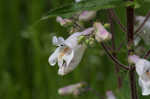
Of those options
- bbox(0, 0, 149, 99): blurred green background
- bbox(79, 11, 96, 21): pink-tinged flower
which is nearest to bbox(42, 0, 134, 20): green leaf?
bbox(79, 11, 96, 21): pink-tinged flower

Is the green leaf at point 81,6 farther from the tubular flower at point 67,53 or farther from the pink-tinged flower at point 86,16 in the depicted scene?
the pink-tinged flower at point 86,16

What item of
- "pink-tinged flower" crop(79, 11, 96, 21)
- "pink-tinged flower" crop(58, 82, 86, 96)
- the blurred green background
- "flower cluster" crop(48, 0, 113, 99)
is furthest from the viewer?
the blurred green background

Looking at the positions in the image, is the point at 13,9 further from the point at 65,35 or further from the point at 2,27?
the point at 65,35

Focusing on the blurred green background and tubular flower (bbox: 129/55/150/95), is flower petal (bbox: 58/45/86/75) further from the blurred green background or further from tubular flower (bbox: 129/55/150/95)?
the blurred green background

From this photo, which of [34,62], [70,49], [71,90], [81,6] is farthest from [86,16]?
[34,62]

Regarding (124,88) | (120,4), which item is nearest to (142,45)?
(124,88)

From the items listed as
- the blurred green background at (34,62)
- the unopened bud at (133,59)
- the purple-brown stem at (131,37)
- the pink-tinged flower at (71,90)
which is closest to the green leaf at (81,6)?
the purple-brown stem at (131,37)
